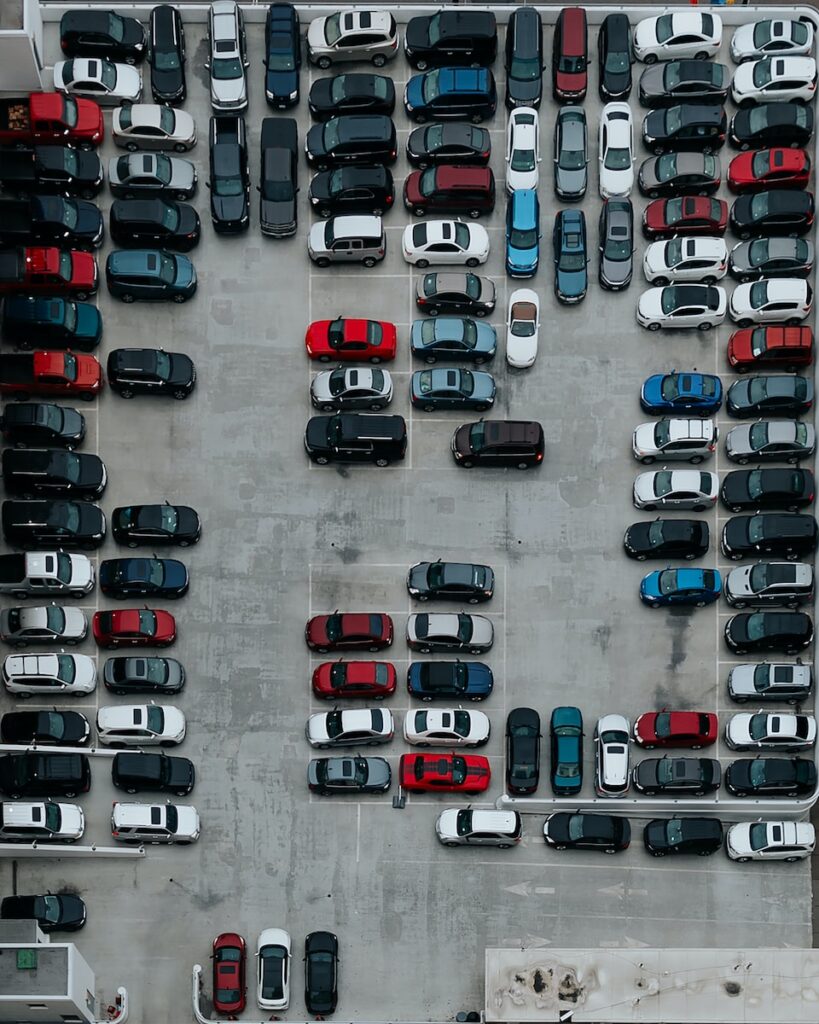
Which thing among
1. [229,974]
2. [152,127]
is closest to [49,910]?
[229,974]

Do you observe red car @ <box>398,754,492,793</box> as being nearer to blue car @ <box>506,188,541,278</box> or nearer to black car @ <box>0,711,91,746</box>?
black car @ <box>0,711,91,746</box>

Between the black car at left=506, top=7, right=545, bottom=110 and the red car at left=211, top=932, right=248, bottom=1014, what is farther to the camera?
the black car at left=506, top=7, right=545, bottom=110

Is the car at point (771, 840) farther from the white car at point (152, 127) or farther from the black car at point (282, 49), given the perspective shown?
the white car at point (152, 127)

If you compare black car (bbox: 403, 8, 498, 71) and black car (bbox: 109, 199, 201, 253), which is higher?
black car (bbox: 403, 8, 498, 71)

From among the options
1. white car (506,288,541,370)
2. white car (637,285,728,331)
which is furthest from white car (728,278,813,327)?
white car (506,288,541,370)

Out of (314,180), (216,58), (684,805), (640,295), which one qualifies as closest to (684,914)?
(684,805)

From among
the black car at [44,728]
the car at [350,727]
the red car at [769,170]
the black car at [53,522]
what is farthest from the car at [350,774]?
Answer: the red car at [769,170]
